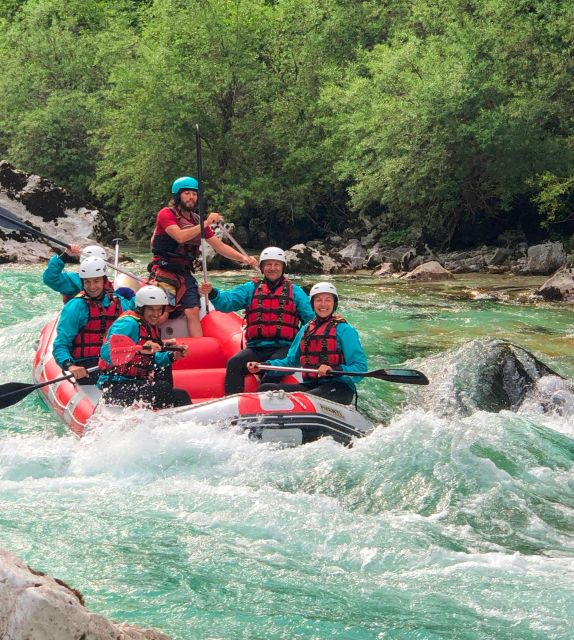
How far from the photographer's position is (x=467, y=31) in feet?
60.3

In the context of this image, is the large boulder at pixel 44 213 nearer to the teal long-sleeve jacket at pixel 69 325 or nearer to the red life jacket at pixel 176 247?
the red life jacket at pixel 176 247

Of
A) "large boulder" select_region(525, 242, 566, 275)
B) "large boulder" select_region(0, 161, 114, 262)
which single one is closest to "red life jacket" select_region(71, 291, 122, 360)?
"large boulder" select_region(0, 161, 114, 262)

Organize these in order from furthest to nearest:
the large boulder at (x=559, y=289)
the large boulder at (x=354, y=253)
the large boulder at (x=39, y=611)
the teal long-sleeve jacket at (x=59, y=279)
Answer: the large boulder at (x=354, y=253) < the large boulder at (x=559, y=289) < the teal long-sleeve jacket at (x=59, y=279) < the large boulder at (x=39, y=611)

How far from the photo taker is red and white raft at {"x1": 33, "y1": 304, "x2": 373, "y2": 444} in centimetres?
582

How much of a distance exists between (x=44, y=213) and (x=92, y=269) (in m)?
11.4

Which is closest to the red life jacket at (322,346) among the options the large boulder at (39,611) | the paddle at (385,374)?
the paddle at (385,374)

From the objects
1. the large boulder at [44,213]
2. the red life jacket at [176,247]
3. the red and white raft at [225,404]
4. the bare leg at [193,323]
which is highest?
the large boulder at [44,213]

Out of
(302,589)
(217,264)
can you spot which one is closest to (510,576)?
(302,589)

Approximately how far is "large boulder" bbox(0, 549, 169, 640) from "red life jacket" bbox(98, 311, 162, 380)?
3.81m

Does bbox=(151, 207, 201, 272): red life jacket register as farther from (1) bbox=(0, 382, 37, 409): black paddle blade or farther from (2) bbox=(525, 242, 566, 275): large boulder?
(2) bbox=(525, 242, 566, 275): large boulder

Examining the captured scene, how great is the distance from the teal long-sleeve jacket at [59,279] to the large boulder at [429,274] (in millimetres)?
9837

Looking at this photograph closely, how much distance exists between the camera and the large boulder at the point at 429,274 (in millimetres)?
16688

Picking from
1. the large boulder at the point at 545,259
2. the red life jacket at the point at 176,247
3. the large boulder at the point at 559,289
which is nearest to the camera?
the red life jacket at the point at 176,247

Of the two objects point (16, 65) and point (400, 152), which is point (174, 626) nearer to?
point (400, 152)
